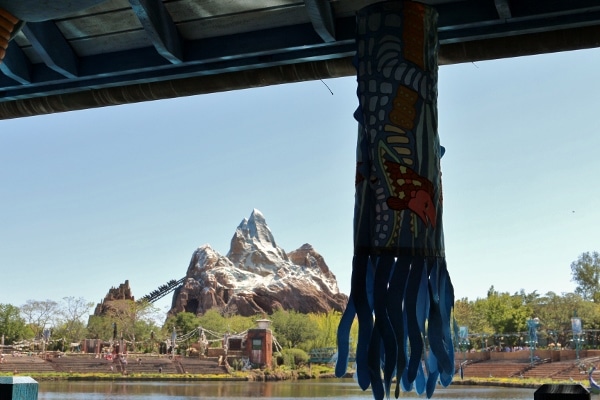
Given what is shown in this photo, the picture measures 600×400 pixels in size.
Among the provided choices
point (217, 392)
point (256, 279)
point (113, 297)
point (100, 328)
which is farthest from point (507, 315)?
point (113, 297)

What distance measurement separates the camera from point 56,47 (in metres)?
3.49

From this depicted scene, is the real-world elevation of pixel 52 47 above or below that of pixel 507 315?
below

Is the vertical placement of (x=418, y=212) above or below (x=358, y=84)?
below

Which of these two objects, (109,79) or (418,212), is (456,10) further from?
(109,79)

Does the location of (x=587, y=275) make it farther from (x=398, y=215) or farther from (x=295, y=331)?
(x=398, y=215)

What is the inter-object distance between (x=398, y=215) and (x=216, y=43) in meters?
1.64

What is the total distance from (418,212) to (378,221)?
0.13 m

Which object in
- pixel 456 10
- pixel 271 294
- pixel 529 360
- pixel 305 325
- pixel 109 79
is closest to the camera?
pixel 456 10

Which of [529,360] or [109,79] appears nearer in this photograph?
[109,79]

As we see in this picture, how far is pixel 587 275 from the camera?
49.7m

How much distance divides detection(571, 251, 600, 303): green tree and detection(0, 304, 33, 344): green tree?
124 ft

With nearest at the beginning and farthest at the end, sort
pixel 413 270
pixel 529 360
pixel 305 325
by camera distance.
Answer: pixel 413 270, pixel 529 360, pixel 305 325

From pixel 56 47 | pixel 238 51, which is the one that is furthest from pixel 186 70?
pixel 56 47

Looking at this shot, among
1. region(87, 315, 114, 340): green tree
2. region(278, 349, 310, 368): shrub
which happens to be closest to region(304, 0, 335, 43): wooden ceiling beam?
region(278, 349, 310, 368): shrub
